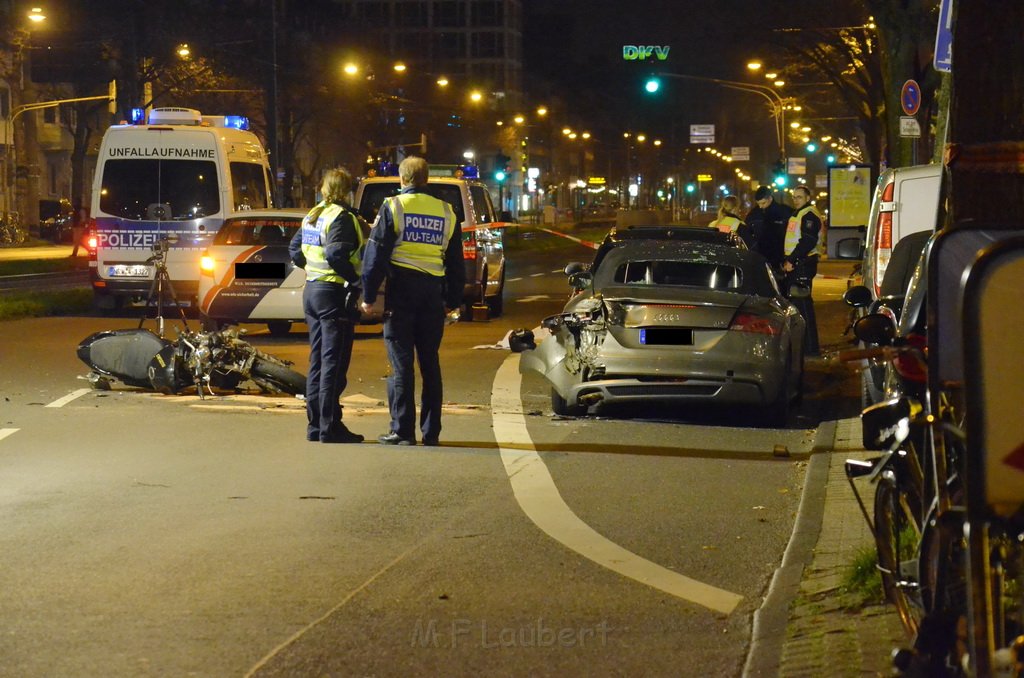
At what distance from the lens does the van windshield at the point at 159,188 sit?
72.1 feet

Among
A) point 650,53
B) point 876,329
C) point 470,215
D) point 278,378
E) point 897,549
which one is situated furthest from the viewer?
point 650,53

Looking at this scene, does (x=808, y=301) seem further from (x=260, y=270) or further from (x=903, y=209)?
(x=260, y=270)

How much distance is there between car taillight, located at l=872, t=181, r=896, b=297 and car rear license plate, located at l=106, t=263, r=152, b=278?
1102 cm

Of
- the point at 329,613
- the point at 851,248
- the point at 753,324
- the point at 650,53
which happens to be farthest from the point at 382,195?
the point at 650,53

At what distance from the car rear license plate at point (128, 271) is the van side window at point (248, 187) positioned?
164 cm

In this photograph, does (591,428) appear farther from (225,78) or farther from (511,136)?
(511,136)

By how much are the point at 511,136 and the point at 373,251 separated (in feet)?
297

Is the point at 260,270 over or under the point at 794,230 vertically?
under

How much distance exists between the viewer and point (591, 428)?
1080 centimetres

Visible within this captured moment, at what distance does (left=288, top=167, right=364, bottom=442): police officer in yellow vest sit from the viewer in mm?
9914

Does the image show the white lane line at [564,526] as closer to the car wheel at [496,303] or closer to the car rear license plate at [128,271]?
the car wheel at [496,303]

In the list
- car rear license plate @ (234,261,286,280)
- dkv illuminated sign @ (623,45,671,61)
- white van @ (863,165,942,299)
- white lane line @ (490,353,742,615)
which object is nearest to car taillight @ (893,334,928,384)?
white lane line @ (490,353,742,615)

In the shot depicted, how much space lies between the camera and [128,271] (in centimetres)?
2166

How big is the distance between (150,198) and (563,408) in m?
12.4
